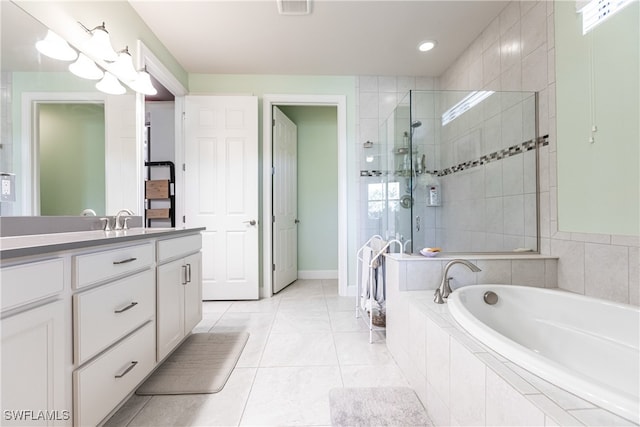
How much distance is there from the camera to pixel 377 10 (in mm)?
2027

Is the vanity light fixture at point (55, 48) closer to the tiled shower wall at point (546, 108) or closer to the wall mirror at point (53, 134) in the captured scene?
the wall mirror at point (53, 134)

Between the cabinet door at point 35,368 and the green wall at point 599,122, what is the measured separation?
235cm

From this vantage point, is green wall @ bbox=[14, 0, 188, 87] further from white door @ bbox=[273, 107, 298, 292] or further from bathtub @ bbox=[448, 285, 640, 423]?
bathtub @ bbox=[448, 285, 640, 423]

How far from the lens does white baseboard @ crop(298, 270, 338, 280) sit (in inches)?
151

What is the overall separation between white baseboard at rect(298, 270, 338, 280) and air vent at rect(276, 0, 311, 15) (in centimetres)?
304

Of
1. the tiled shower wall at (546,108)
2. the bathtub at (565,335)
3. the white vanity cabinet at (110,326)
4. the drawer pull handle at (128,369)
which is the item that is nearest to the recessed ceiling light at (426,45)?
the tiled shower wall at (546,108)

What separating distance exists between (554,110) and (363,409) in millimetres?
2046

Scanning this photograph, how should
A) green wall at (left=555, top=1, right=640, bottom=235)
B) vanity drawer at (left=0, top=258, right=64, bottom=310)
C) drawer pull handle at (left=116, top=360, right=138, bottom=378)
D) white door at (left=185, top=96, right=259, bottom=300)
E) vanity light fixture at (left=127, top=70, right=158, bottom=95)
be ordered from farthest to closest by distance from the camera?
white door at (left=185, top=96, right=259, bottom=300)
vanity light fixture at (left=127, top=70, right=158, bottom=95)
green wall at (left=555, top=1, right=640, bottom=235)
drawer pull handle at (left=116, top=360, right=138, bottom=378)
vanity drawer at (left=0, top=258, right=64, bottom=310)

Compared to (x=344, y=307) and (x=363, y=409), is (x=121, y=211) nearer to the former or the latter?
(x=363, y=409)

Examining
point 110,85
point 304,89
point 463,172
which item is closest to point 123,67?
Result: point 110,85

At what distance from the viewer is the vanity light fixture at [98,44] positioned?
1.59m

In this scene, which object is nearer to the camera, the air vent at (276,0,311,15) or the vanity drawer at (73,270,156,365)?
the vanity drawer at (73,270,156,365)

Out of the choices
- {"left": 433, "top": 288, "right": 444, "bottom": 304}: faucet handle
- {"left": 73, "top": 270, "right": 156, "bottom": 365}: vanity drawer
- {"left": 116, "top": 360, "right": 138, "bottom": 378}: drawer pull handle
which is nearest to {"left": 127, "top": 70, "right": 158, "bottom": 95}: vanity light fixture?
{"left": 73, "top": 270, "right": 156, "bottom": 365}: vanity drawer

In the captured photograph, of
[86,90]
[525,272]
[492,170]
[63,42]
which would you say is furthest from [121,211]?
[492,170]
